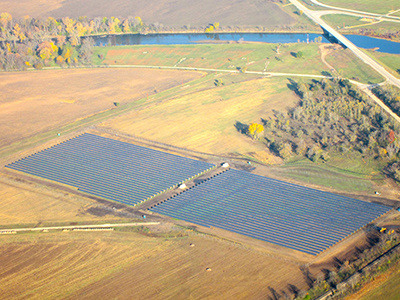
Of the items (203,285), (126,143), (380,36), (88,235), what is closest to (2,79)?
(126,143)

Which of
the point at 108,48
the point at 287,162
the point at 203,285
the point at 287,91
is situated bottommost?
the point at 203,285

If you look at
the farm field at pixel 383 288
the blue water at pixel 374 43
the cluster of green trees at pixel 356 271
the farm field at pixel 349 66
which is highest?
the blue water at pixel 374 43

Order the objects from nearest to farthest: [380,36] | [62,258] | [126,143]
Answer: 1. [62,258]
2. [126,143]
3. [380,36]

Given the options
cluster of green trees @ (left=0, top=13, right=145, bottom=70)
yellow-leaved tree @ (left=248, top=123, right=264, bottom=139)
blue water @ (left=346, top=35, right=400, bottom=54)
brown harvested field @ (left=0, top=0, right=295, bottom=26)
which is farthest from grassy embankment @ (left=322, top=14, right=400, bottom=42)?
yellow-leaved tree @ (left=248, top=123, right=264, bottom=139)

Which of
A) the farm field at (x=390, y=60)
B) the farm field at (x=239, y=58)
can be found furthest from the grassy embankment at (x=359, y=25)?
the farm field at (x=239, y=58)

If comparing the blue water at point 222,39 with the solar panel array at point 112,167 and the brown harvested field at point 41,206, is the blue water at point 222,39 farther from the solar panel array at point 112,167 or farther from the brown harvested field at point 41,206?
the brown harvested field at point 41,206

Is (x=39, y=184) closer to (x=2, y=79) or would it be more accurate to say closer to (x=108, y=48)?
(x=2, y=79)

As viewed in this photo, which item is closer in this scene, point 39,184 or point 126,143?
point 39,184
